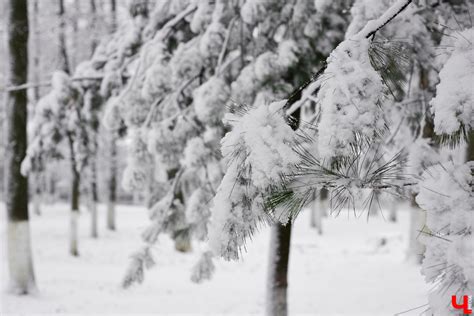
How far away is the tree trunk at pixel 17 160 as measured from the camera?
7.25m

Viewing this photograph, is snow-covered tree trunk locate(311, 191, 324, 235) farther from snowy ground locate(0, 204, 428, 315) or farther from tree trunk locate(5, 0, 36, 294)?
tree trunk locate(5, 0, 36, 294)

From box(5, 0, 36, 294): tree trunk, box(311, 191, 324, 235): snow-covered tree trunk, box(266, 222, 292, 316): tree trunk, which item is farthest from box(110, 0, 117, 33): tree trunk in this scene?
box(311, 191, 324, 235): snow-covered tree trunk

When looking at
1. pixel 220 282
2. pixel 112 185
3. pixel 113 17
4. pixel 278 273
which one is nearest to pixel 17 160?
pixel 220 282

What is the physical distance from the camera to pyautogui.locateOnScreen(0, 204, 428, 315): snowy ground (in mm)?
7047

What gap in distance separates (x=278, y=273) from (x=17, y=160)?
5433 millimetres

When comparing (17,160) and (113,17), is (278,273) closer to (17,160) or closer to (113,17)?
(17,160)

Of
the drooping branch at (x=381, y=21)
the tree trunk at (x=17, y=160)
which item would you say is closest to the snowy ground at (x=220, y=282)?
the tree trunk at (x=17, y=160)

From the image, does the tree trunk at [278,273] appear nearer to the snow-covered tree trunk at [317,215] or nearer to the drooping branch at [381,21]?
the drooping branch at [381,21]

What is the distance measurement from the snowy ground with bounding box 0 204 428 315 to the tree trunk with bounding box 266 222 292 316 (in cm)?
192

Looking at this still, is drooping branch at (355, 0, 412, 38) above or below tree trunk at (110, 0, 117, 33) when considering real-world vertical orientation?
below

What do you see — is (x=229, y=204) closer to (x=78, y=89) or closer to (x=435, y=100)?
(x=435, y=100)

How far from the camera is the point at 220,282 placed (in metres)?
9.62

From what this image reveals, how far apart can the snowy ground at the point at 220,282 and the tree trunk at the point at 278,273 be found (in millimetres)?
1918

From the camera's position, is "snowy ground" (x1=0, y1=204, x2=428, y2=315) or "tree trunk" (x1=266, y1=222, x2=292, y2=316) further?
"snowy ground" (x1=0, y1=204, x2=428, y2=315)
